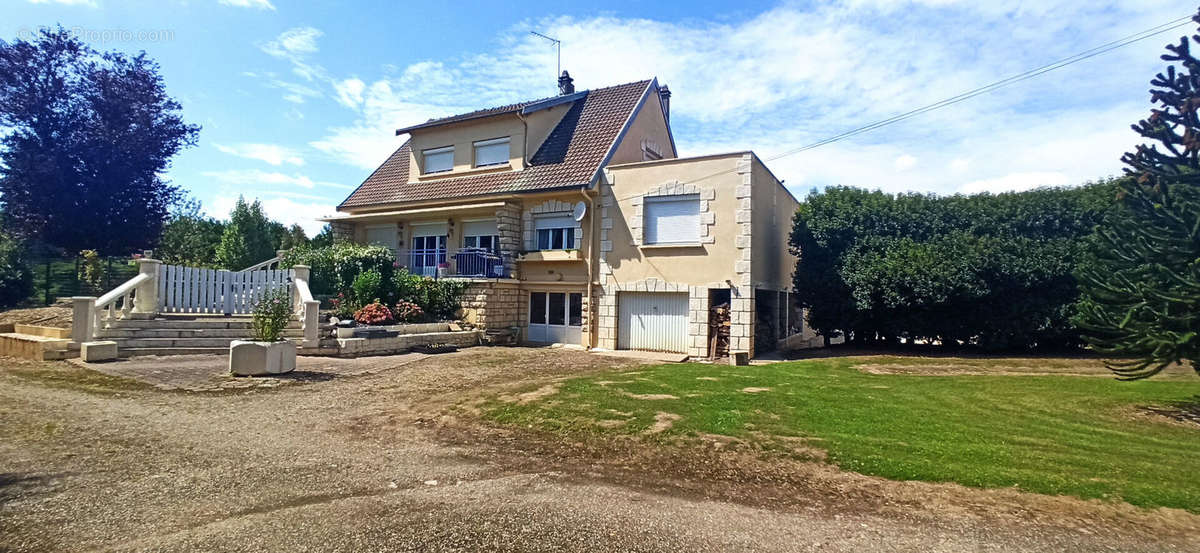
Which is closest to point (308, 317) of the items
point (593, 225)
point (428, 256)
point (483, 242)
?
point (483, 242)

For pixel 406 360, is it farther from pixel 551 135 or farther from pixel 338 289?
pixel 551 135

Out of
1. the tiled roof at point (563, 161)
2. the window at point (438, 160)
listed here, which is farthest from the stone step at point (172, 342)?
the window at point (438, 160)

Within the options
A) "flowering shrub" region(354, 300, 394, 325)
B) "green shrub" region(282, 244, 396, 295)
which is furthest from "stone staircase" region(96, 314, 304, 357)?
"green shrub" region(282, 244, 396, 295)

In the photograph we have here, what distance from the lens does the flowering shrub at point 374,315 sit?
15828mm

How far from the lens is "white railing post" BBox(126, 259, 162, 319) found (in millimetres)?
13477

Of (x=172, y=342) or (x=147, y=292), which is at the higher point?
(x=147, y=292)

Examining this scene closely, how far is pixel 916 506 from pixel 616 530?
8.27ft

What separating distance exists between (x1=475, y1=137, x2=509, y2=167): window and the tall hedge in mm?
10160

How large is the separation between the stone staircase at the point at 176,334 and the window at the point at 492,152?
926 centimetres

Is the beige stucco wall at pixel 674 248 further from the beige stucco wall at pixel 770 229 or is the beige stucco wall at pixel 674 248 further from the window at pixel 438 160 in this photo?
the window at pixel 438 160

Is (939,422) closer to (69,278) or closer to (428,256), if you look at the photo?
(428,256)

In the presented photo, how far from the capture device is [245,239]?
28.5m

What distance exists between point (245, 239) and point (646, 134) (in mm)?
20275

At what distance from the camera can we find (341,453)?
6211mm
